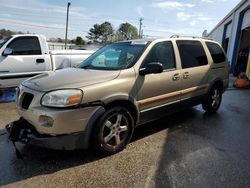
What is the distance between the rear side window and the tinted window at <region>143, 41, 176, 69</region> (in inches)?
63.4

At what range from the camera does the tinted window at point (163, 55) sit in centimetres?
435

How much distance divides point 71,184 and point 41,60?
510 cm

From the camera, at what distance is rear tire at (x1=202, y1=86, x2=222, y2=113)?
6.07 metres

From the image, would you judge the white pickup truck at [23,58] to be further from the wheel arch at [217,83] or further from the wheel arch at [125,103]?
the wheel arch at [217,83]

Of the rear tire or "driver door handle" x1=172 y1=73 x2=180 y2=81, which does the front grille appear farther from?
the rear tire

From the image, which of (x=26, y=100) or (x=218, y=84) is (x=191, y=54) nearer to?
(x=218, y=84)

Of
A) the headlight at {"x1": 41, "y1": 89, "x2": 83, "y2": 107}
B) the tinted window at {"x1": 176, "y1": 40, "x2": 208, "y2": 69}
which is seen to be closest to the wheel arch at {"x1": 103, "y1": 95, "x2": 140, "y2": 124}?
the headlight at {"x1": 41, "y1": 89, "x2": 83, "y2": 107}

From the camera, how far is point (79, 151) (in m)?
3.90

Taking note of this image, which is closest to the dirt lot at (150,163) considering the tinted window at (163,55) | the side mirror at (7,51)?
the tinted window at (163,55)

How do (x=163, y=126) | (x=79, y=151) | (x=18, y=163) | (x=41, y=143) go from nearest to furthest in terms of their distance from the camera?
(x=41, y=143)
(x=18, y=163)
(x=79, y=151)
(x=163, y=126)

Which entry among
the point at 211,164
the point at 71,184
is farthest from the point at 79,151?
the point at 211,164

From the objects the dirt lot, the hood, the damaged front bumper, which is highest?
the hood

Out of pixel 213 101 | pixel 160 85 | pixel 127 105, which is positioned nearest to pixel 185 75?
pixel 160 85

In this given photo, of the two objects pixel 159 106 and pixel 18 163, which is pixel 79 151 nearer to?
pixel 18 163
